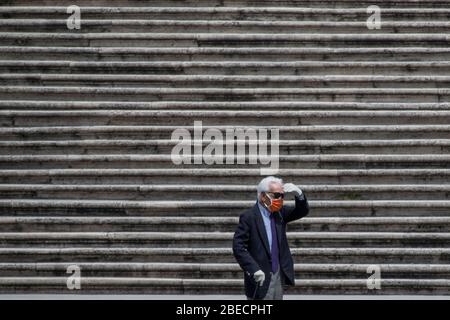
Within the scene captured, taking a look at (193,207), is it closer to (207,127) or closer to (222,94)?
(207,127)

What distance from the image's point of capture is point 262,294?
6.71 meters

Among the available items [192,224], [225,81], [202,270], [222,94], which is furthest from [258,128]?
[202,270]

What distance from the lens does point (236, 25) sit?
36.7 feet

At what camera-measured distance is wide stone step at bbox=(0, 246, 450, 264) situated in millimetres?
9203

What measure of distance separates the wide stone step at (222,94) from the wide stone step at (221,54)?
23.0 inches

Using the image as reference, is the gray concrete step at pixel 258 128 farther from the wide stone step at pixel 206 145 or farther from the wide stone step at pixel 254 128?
the wide stone step at pixel 206 145

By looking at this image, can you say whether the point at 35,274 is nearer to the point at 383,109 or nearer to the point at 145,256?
the point at 145,256

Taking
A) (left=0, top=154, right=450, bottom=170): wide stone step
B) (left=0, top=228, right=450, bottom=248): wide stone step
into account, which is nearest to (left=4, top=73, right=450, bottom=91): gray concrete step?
(left=0, top=154, right=450, bottom=170): wide stone step

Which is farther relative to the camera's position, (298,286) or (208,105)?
(208,105)

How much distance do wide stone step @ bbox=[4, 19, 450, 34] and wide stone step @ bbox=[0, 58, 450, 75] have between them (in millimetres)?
627

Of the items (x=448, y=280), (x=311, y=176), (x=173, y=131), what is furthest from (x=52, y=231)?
(x=448, y=280)

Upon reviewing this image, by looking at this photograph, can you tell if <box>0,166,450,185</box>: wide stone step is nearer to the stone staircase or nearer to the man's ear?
the stone staircase

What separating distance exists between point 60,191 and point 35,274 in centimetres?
113

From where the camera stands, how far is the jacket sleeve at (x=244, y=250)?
261 inches
